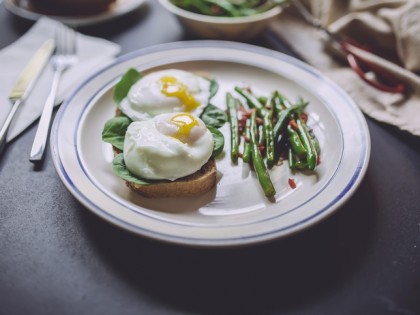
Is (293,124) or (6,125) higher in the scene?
(293,124)

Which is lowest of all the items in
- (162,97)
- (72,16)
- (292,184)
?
(72,16)

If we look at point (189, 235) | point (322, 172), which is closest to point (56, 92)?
point (189, 235)

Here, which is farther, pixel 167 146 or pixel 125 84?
pixel 125 84

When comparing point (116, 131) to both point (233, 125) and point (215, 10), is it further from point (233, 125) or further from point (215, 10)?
point (215, 10)

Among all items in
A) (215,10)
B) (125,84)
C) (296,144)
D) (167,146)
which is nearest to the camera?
(167,146)

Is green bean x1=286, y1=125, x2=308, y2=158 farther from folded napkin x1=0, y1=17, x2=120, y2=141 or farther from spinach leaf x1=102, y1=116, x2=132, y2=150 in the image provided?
folded napkin x1=0, y1=17, x2=120, y2=141

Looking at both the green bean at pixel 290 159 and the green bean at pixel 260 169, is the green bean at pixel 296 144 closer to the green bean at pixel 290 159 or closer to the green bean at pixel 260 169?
the green bean at pixel 290 159

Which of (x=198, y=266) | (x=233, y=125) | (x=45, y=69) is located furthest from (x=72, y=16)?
(x=198, y=266)

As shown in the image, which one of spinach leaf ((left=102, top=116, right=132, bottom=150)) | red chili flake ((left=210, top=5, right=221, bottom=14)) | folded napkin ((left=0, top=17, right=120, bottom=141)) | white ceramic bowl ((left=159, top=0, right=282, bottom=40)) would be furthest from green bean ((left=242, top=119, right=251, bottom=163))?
red chili flake ((left=210, top=5, right=221, bottom=14))
